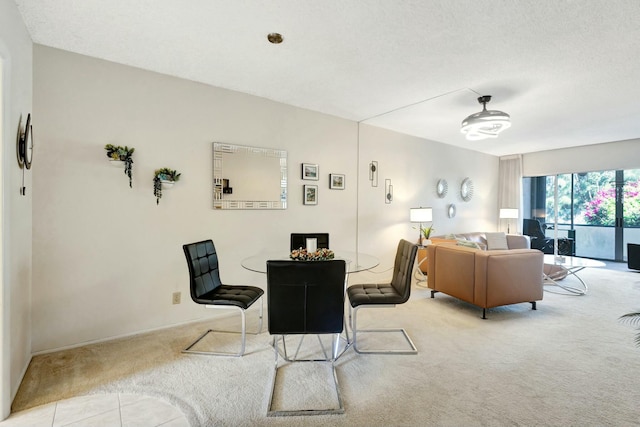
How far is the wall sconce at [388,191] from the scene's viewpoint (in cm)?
486

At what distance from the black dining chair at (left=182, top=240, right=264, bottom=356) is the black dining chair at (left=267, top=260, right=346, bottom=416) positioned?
0.52 metres

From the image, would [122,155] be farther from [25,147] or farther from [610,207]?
[610,207]

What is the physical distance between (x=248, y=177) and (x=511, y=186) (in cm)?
626

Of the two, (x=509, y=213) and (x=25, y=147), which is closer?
(x=25, y=147)

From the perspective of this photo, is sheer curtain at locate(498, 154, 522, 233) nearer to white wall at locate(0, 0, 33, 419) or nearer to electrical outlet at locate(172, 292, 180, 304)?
electrical outlet at locate(172, 292, 180, 304)

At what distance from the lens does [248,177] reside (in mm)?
3400

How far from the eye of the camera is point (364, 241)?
4535 millimetres

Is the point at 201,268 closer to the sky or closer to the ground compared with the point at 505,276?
closer to the sky

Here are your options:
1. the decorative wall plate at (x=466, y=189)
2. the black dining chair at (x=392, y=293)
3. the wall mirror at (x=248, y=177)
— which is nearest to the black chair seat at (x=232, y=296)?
the black dining chair at (x=392, y=293)

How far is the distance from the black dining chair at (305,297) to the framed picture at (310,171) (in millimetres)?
2101

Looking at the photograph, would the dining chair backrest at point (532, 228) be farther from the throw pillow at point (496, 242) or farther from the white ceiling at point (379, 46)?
the white ceiling at point (379, 46)

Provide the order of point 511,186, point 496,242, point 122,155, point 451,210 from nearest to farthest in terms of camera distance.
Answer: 1. point 122,155
2. point 496,242
3. point 451,210
4. point 511,186

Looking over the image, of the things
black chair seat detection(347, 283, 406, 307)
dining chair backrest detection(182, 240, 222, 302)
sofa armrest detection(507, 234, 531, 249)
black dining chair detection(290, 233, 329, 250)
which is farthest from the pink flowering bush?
dining chair backrest detection(182, 240, 222, 302)

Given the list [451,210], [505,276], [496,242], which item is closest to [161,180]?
[505,276]
